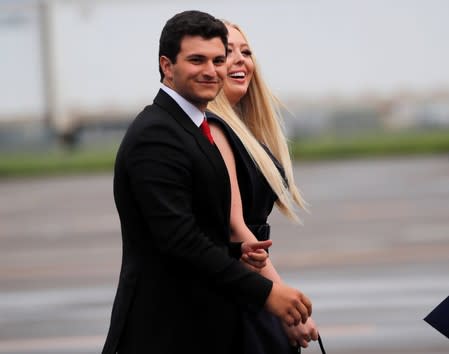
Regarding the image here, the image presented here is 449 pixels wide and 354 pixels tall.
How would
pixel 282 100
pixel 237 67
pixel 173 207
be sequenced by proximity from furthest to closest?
pixel 282 100
pixel 237 67
pixel 173 207

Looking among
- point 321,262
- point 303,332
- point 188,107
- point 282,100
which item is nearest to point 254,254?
point 303,332

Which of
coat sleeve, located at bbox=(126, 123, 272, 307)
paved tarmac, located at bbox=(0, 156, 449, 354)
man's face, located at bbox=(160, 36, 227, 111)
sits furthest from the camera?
paved tarmac, located at bbox=(0, 156, 449, 354)

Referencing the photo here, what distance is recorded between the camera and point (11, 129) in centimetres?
3033

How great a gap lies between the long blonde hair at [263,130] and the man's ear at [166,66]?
31 cm

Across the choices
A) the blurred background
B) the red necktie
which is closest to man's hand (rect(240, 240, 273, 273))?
the red necktie

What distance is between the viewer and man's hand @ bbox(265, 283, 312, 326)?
3104mm

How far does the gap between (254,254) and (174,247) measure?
28 cm

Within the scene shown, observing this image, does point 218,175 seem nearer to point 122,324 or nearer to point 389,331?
point 122,324

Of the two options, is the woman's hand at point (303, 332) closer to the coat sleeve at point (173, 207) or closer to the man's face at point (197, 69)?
the coat sleeve at point (173, 207)

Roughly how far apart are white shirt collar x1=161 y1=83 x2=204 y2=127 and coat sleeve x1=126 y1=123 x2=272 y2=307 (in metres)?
0.13

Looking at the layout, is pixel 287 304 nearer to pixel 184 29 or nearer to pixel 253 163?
pixel 253 163

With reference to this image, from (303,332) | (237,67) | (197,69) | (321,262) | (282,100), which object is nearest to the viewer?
Answer: (197,69)

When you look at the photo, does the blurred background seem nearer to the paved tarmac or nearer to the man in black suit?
the paved tarmac

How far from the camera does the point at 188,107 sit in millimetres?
3193
